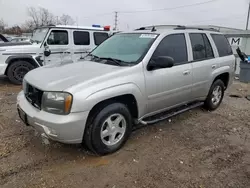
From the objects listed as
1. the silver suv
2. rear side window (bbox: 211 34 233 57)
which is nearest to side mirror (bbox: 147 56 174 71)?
the silver suv

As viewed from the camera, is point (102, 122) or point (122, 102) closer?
point (102, 122)

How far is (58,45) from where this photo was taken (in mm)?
7953

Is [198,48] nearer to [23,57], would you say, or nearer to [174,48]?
[174,48]

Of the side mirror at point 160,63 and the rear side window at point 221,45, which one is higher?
the rear side window at point 221,45

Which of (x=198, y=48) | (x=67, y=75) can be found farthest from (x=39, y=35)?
(x=198, y=48)

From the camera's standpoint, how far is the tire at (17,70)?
745 centimetres

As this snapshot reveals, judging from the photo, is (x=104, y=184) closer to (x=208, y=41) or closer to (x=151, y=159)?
(x=151, y=159)

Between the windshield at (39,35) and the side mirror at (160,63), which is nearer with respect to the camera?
the side mirror at (160,63)

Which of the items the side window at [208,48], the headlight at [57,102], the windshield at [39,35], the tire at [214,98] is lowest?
the tire at [214,98]

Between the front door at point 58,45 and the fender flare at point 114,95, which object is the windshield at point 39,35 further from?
the fender flare at point 114,95

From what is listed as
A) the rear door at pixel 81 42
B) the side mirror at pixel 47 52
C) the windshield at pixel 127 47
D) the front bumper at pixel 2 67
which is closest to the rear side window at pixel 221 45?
the windshield at pixel 127 47

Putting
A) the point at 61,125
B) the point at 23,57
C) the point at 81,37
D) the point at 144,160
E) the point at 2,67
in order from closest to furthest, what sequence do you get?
the point at 61,125
the point at 144,160
the point at 2,67
the point at 23,57
the point at 81,37

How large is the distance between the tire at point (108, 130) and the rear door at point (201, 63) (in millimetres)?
1699

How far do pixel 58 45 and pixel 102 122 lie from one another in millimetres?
5723
